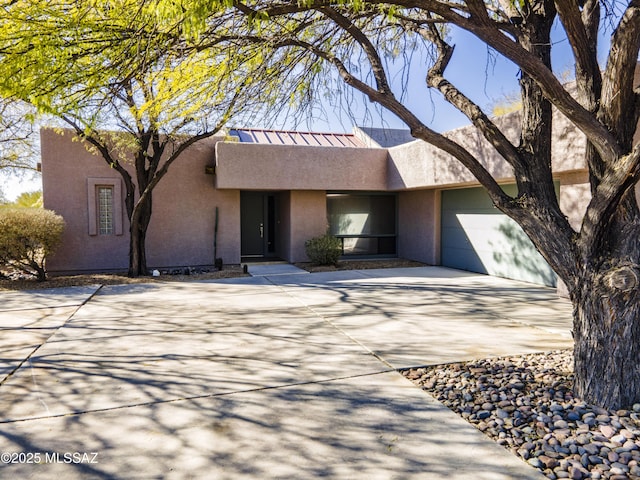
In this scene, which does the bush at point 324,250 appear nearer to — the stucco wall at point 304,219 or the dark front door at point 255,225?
the stucco wall at point 304,219

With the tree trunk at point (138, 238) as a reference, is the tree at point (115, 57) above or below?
above

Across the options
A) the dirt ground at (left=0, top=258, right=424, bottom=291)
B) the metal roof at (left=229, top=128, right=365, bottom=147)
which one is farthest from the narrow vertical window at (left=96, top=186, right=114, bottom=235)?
the metal roof at (left=229, top=128, right=365, bottom=147)

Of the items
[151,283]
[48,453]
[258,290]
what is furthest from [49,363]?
[151,283]

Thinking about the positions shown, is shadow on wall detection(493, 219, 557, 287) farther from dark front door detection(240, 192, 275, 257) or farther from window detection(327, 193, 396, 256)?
dark front door detection(240, 192, 275, 257)

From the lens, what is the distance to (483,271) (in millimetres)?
11000

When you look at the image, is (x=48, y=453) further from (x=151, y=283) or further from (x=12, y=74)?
(x=151, y=283)

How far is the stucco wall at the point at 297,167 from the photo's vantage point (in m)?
12.1

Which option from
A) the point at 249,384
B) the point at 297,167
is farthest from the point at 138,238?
the point at 249,384

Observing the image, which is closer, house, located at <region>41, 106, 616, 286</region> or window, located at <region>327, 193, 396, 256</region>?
house, located at <region>41, 106, 616, 286</region>

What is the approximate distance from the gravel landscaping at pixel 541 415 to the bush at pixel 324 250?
8.07 m

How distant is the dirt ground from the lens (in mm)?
9664

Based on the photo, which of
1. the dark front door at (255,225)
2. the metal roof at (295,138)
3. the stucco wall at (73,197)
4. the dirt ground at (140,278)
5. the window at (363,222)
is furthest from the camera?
the dark front door at (255,225)

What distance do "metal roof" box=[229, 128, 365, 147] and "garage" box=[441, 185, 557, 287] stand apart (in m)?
4.61

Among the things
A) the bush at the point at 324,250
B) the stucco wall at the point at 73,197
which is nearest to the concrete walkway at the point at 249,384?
the stucco wall at the point at 73,197
